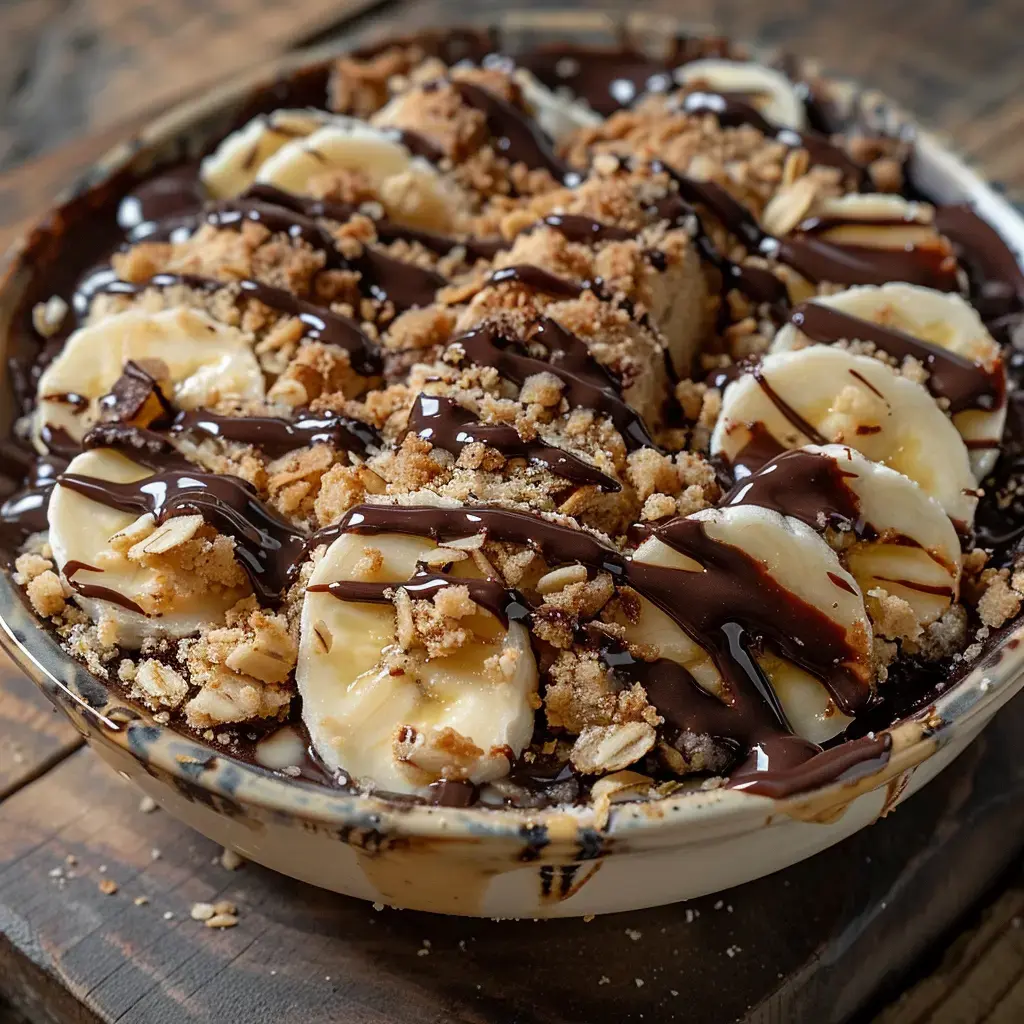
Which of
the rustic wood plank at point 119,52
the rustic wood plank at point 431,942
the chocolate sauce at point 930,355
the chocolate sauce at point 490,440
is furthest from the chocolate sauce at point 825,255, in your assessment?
the rustic wood plank at point 119,52

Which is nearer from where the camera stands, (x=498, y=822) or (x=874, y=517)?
(x=498, y=822)

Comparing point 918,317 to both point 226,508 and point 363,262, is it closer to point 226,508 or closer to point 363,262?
point 363,262

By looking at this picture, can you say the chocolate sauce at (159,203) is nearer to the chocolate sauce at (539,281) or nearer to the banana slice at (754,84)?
the chocolate sauce at (539,281)

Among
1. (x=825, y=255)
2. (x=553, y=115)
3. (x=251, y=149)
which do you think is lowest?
(x=251, y=149)

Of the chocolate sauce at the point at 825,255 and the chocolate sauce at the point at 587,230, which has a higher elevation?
the chocolate sauce at the point at 825,255

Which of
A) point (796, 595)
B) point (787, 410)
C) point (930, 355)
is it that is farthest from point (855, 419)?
point (796, 595)

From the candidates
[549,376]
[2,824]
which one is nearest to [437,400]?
[549,376]

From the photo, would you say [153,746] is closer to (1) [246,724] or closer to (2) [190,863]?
A: (1) [246,724]
